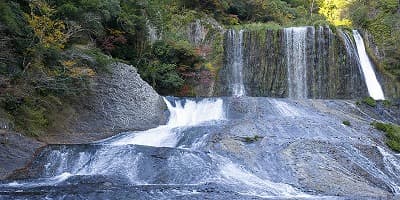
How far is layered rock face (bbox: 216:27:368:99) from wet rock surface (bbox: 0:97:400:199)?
9937 millimetres

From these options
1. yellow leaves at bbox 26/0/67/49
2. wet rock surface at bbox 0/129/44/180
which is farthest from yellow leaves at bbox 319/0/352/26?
wet rock surface at bbox 0/129/44/180

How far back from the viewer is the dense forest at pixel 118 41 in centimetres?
1280

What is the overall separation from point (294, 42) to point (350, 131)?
36.5 feet

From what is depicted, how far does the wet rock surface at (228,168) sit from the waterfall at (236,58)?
10008 mm

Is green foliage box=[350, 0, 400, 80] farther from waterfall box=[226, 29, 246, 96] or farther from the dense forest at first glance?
waterfall box=[226, 29, 246, 96]

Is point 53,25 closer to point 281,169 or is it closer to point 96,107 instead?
point 96,107

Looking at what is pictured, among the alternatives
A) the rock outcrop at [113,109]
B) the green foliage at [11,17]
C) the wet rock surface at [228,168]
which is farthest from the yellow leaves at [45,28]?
the wet rock surface at [228,168]

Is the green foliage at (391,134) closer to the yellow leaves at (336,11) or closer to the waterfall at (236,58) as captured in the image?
the waterfall at (236,58)

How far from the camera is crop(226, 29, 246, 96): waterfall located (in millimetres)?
24891

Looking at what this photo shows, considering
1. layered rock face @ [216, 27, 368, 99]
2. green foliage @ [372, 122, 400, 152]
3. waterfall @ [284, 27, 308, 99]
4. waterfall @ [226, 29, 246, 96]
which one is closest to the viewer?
green foliage @ [372, 122, 400, 152]

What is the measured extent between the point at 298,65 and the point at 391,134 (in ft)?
34.9

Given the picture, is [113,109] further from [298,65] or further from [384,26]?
[384,26]

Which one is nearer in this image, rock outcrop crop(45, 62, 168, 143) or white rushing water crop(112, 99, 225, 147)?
rock outcrop crop(45, 62, 168, 143)

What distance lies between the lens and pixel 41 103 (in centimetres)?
1359
